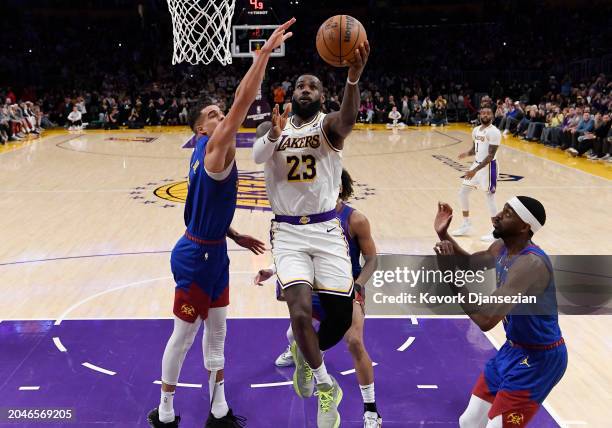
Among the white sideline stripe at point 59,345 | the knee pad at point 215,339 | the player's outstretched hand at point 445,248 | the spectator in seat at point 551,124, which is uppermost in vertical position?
the player's outstretched hand at point 445,248

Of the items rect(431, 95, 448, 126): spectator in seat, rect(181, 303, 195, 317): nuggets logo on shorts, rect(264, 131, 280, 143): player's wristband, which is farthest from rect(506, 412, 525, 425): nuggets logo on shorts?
rect(431, 95, 448, 126): spectator in seat

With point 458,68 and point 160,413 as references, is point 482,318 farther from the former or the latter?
point 458,68

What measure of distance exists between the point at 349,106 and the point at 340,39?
0.48 m

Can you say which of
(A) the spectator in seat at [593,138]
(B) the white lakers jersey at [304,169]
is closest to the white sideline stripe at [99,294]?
(B) the white lakers jersey at [304,169]

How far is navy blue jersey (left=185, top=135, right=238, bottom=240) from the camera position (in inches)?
152

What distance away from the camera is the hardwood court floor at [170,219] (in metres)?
6.09

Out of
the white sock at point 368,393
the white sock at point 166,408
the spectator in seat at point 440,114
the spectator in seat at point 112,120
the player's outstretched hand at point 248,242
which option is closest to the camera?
the white sock at point 166,408

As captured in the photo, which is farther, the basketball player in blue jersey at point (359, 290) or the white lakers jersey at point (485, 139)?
the white lakers jersey at point (485, 139)

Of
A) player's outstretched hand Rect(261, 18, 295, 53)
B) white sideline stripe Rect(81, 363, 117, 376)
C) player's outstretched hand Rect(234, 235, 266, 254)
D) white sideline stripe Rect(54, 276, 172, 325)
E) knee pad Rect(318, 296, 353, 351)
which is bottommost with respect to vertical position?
white sideline stripe Rect(54, 276, 172, 325)

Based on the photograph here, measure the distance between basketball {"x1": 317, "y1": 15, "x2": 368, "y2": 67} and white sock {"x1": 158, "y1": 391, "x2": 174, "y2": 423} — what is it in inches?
90.3

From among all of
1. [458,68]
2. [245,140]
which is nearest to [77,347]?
[245,140]

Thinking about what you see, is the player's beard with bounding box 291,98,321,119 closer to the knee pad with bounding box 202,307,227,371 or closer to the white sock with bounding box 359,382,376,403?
the knee pad with bounding box 202,307,227,371

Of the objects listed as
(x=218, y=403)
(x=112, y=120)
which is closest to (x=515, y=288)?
(x=218, y=403)

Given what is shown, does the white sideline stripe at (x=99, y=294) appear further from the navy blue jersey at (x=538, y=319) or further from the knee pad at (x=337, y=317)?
the navy blue jersey at (x=538, y=319)
